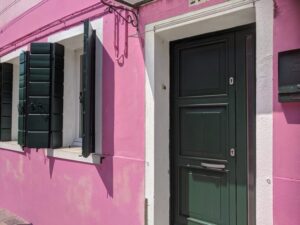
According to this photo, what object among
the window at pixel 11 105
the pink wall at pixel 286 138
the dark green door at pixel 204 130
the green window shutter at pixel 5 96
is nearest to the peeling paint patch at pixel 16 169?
the window at pixel 11 105

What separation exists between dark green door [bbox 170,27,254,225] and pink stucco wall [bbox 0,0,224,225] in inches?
14.5

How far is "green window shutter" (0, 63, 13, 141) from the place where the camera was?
740 cm

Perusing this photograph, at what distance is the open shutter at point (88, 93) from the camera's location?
4.61 m

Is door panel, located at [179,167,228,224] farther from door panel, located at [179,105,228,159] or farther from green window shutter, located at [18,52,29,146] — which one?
green window shutter, located at [18,52,29,146]

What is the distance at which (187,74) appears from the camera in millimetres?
3906

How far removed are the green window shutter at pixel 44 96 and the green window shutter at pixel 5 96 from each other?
2043 mm

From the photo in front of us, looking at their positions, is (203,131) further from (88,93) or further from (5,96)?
(5,96)

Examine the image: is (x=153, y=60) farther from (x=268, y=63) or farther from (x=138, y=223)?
(x=138, y=223)

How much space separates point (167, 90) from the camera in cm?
400

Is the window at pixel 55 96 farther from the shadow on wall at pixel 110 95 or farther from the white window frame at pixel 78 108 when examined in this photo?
the shadow on wall at pixel 110 95

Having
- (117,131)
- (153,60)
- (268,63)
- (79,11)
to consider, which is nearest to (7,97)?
(79,11)

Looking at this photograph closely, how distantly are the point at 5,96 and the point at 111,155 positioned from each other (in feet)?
12.6

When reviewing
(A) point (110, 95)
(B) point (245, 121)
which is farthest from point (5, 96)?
(B) point (245, 121)

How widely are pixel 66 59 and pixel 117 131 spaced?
190 cm
